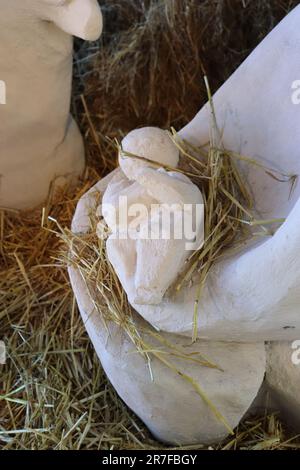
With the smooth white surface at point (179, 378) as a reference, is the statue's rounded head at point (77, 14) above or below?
above

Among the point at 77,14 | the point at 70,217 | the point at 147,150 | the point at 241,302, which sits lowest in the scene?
the point at 70,217

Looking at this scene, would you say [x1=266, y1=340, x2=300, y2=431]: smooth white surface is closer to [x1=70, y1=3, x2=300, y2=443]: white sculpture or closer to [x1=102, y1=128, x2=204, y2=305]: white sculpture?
[x1=70, y1=3, x2=300, y2=443]: white sculpture

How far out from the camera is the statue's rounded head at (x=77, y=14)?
118 cm

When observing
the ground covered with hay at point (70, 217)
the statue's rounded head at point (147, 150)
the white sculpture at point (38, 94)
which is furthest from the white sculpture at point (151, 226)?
the white sculpture at point (38, 94)

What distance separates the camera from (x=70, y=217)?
5.06ft

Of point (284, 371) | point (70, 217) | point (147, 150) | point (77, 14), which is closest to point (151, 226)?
point (147, 150)

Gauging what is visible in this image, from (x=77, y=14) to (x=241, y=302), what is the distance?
1.85 ft

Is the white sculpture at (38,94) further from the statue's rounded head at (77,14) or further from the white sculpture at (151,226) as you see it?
the white sculpture at (151,226)

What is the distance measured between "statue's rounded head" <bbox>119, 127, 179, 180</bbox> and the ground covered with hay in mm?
204

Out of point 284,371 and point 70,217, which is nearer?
point 284,371

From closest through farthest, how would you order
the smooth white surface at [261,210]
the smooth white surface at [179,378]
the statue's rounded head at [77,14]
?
the smooth white surface at [261,210] < the smooth white surface at [179,378] < the statue's rounded head at [77,14]

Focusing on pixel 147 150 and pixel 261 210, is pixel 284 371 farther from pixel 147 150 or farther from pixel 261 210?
pixel 147 150

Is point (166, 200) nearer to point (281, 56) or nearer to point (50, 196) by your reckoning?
point (281, 56)

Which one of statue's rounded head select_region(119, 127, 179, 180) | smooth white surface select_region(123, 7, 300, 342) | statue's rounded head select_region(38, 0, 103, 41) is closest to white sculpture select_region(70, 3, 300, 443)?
smooth white surface select_region(123, 7, 300, 342)
